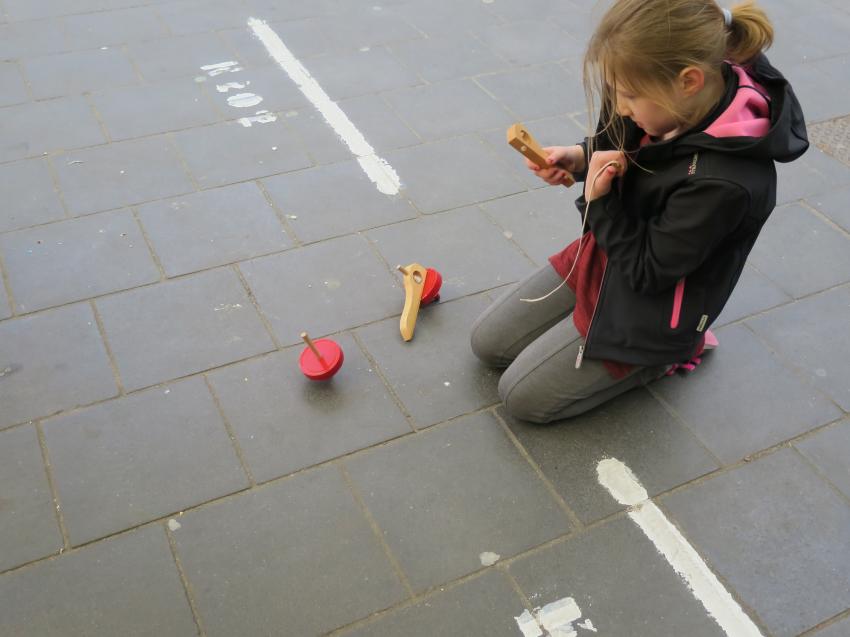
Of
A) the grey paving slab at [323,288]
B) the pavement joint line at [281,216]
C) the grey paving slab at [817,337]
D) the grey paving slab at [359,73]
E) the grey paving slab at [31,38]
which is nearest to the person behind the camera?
the grey paving slab at [817,337]

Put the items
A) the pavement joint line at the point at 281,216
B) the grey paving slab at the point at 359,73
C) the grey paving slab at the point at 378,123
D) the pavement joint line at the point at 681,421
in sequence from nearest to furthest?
1. the pavement joint line at the point at 681,421
2. the pavement joint line at the point at 281,216
3. the grey paving slab at the point at 378,123
4. the grey paving slab at the point at 359,73

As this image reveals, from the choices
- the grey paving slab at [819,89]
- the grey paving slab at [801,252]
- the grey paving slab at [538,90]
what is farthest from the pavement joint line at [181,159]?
the grey paving slab at [819,89]

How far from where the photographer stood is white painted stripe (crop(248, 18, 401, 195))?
385 centimetres

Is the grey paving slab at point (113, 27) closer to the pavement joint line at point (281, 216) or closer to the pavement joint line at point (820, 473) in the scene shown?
the pavement joint line at point (281, 216)

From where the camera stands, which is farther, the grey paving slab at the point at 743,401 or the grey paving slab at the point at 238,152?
the grey paving slab at the point at 238,152

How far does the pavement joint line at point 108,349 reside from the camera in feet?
9.25

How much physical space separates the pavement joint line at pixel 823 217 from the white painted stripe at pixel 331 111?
1939 mm

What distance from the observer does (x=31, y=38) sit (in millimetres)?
4766

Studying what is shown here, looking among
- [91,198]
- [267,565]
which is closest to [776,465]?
[267,565]

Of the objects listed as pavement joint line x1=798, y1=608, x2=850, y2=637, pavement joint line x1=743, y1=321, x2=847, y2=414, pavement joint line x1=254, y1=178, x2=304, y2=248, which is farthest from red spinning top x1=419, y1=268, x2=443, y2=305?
pavement joint line x1=798, y1=608, x2=850, y2=637

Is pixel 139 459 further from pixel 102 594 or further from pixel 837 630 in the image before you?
pixel 837 630

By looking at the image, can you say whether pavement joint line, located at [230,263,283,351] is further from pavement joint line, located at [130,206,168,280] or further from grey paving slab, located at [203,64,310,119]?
grey paving slab, located at [203,64,310,119]

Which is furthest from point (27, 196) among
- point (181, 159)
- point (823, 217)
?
point (823, 217)

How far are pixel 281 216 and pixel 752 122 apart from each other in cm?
211
